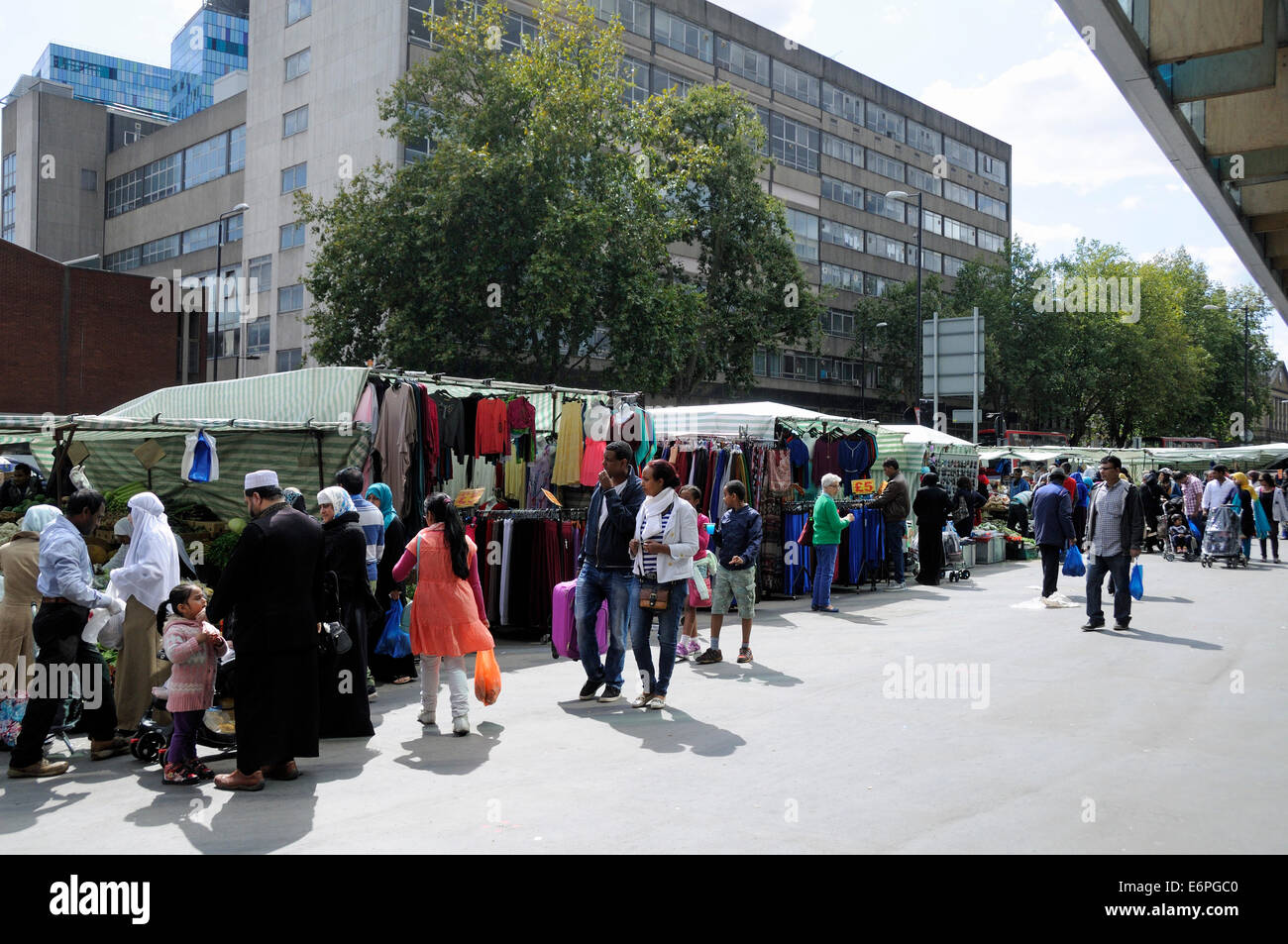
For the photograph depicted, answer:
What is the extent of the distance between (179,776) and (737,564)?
19.1 ft

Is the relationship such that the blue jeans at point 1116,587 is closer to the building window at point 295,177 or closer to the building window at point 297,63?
the building window at point 295,177

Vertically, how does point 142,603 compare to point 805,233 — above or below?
below

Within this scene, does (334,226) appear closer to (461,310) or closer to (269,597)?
(461,310)

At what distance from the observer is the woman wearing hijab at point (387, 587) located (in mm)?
9547

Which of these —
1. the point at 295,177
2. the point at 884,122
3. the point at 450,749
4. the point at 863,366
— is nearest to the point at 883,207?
the point at 884,122

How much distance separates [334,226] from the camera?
2928 centimetres

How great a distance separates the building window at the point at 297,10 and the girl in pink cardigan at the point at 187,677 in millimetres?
41719

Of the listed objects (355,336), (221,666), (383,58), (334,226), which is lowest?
(221,666)

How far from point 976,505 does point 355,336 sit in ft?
59.2

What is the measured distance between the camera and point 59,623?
6.64m

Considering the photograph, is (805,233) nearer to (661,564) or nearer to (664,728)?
(661,564)

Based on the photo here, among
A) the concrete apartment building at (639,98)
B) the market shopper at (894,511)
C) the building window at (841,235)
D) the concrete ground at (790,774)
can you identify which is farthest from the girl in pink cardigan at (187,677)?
the building window at (841,235)

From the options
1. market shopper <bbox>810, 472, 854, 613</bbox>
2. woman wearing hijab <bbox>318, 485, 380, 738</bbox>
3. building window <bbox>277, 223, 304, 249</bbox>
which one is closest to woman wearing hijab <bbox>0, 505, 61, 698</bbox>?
woman wearing hijab <bbox>318, 485, 380, 738</bbox>

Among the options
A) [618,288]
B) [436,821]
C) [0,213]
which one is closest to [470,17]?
[618,288]
